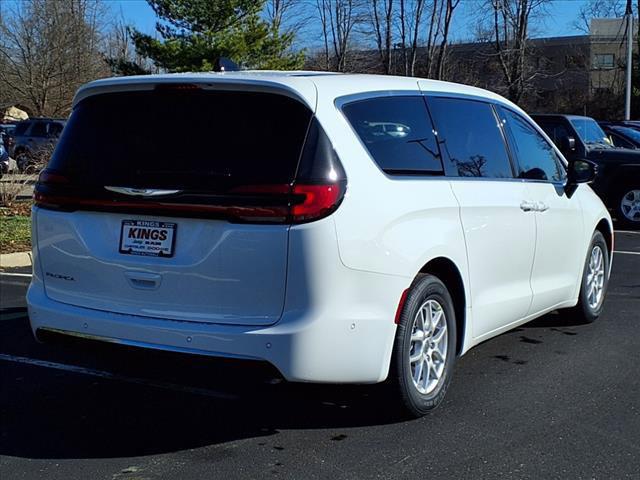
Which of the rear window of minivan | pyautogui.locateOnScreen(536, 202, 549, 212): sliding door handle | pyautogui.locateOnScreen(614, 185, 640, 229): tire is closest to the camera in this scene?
the rear window of minivan

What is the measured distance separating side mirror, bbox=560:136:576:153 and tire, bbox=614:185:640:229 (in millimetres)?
1061

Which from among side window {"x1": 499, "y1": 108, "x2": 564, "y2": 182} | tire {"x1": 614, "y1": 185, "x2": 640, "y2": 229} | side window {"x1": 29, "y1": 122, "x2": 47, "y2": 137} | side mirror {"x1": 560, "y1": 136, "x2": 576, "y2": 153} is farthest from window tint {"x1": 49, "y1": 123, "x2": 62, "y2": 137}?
side window {"x1": 499, "y1": 108, "x2": 564, "y2": 182}

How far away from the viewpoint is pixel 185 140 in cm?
411

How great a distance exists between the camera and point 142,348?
4.12 meters

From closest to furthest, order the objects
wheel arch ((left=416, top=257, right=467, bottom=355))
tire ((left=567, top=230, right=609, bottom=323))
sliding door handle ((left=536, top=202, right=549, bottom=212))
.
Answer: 1. wheel arch ((left=416, top=257, right=467, bottom=355))
2. sliding door handle ((left=536, top=202, right=549, bottom=212))
3. tire ((left=567, top=230, right=609, bottom=323))

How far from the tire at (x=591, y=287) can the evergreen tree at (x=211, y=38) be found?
2018 centimetres

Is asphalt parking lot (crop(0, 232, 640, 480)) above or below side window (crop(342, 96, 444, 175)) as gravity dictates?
below

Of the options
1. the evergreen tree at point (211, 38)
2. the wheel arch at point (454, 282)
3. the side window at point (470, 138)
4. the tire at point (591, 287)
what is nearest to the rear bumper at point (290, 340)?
the wheel arch at point (454, 282)

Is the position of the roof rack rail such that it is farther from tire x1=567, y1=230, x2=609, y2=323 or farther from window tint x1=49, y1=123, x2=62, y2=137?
window tint x1=49, y1=123, x2=62, y2=137

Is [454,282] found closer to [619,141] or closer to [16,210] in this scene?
[16,210]

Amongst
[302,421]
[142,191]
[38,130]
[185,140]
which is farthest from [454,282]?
[38,130]

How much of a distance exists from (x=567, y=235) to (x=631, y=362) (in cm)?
102

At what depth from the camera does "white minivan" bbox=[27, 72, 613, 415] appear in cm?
385

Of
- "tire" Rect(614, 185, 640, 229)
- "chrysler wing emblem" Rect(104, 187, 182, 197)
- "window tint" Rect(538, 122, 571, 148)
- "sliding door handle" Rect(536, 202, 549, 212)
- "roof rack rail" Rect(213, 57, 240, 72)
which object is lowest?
"tire" Rect(614, 185, 640, 229)
